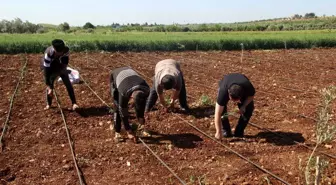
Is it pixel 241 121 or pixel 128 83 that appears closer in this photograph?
pixel 128 83

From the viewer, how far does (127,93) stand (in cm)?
472

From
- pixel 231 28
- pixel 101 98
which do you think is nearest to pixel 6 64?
pixel 101 98

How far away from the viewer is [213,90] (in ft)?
29.2

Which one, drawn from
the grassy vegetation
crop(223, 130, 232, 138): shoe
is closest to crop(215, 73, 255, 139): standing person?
crop(223, 130, 232, 138): shoe

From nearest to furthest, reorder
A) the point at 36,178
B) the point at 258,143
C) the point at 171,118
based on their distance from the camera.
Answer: the point at 36,178 → the point at 258,143 → the point at 171,118

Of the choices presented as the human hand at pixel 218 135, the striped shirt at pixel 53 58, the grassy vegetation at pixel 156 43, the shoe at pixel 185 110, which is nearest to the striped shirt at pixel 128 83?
the human hand at pixel 218 135

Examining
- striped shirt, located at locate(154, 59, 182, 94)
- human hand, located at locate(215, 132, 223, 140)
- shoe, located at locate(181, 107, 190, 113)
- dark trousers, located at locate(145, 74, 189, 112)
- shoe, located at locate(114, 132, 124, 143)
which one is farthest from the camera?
shoe, located at locate(181, 107, 190, 113)

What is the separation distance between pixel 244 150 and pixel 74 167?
2249mm

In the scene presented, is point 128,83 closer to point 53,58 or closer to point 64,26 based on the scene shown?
point 53,58

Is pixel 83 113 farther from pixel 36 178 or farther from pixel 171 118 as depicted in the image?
pixel 36 178

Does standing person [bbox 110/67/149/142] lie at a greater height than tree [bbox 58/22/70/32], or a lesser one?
lesser

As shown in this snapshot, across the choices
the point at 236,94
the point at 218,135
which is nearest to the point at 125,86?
the point at 236,94

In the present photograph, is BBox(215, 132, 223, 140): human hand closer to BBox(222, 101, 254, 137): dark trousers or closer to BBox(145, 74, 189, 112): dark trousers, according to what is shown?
BBox(222, 101, 254, 137): dark trousers

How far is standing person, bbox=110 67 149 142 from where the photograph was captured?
468 centimetres
